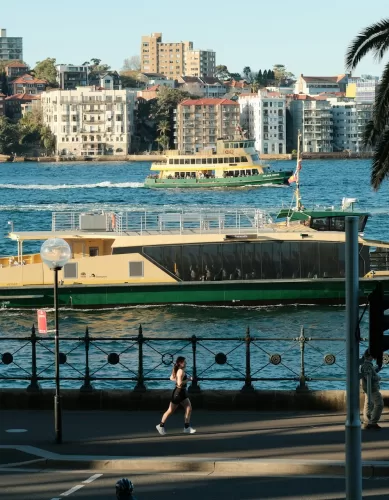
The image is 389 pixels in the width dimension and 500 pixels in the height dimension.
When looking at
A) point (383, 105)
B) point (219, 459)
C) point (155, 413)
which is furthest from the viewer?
point (383, 105)

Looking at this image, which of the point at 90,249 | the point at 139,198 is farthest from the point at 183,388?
the point at 139,198

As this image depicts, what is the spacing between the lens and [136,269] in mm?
43062

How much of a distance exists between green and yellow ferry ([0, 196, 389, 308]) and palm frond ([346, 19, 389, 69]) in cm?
1914

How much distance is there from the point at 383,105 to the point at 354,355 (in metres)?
13.4

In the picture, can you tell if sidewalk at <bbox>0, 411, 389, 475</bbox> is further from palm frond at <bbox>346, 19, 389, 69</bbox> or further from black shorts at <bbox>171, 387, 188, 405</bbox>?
palm frond at <bbox>346, 19, 389, 69</bbox>

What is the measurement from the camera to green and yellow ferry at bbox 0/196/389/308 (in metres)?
42.7

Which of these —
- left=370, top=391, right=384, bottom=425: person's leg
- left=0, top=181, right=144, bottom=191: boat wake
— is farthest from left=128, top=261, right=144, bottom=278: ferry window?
left=0, top=181, right=144, bottom=191: boat wake

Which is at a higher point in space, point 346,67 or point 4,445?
point 346,67

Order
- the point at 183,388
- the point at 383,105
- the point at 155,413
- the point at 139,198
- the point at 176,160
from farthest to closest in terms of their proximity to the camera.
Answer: the point at 176,160 < the point at 139,198 < the point at 383,105 < the point at 155,413 < the point at 183,388

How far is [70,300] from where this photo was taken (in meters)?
43.7

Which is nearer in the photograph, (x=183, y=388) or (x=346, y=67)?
(x=183, y=388)

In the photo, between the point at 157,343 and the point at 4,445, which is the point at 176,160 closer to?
the point at 157,343

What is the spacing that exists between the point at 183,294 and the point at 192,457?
88.6ft

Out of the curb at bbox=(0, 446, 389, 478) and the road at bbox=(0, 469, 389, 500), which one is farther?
the curb at bbox=(0, 446, 389, 478)
